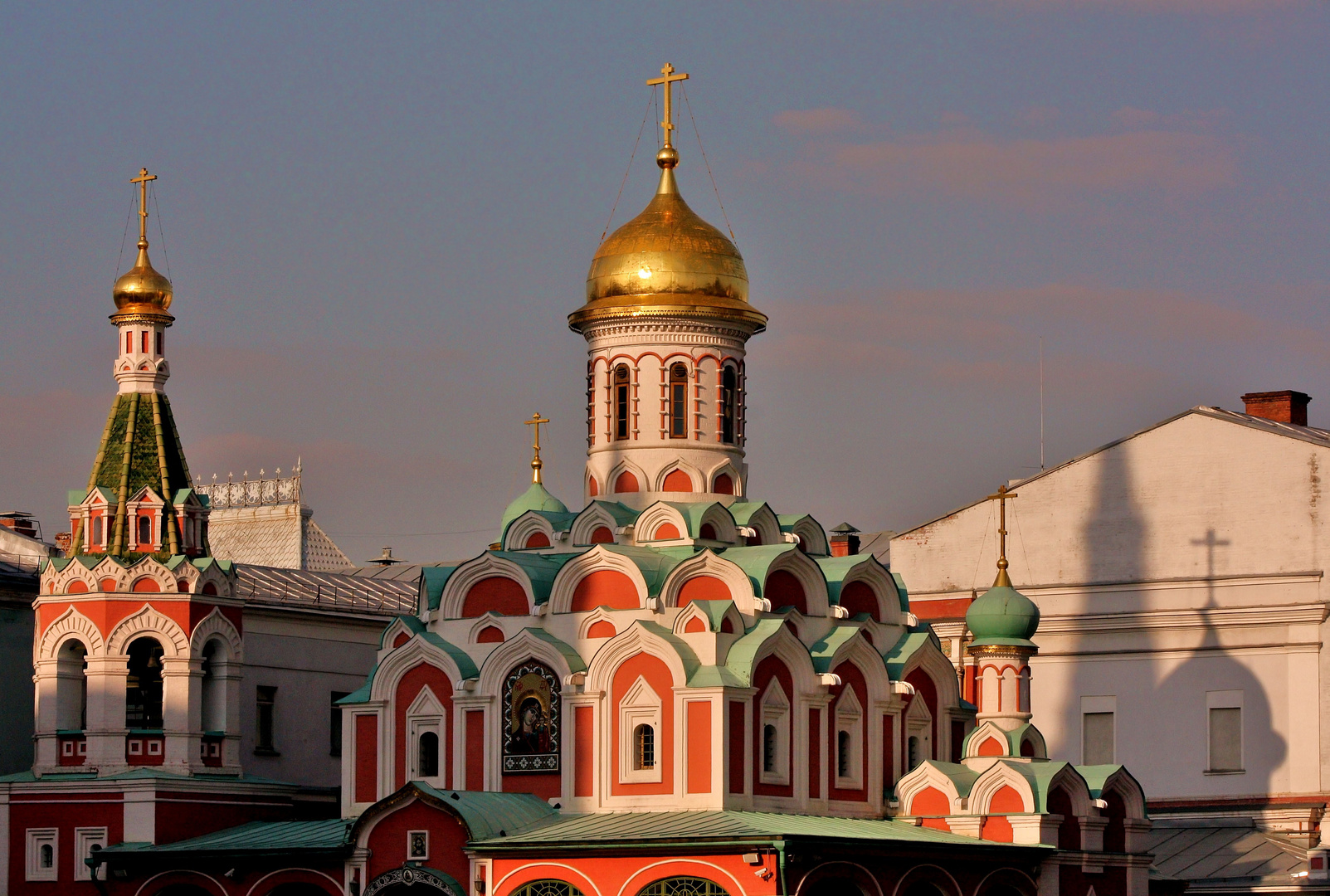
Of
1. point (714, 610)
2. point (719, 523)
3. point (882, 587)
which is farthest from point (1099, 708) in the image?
point (714, 610)

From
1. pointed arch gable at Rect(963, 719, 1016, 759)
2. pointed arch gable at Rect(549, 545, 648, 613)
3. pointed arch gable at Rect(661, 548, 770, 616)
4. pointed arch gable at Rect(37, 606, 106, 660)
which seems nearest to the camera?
pointed arch gable at Rect(661, 548, 770, 616)

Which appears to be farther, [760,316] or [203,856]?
[760,316]

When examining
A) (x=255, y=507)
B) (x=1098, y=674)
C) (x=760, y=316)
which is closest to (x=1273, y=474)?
(x=1098, y=674)

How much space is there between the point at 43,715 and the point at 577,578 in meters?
8.30

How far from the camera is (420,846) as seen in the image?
106 ft

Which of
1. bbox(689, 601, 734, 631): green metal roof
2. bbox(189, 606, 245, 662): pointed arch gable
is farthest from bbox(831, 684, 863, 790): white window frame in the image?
bbox(189, 606, 245, 662): pointed arch gable

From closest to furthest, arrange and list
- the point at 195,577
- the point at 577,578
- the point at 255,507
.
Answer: the point at 577,578, the point at 195,577, the point at 255,507

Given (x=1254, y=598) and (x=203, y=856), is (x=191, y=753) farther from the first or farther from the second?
(x=1254, y=598)

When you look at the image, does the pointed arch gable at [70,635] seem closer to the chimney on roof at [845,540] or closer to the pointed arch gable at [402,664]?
the pointed arch gable at [402,664]

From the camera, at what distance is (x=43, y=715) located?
120 ft

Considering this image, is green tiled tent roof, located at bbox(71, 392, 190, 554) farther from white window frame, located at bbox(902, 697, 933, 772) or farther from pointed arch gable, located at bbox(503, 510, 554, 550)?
white window frame, located at bbox(902, 697, 933, 772)

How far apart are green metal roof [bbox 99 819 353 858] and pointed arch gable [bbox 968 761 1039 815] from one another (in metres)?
8.16

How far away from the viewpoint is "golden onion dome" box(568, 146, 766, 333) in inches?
1423

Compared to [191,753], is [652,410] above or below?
above
